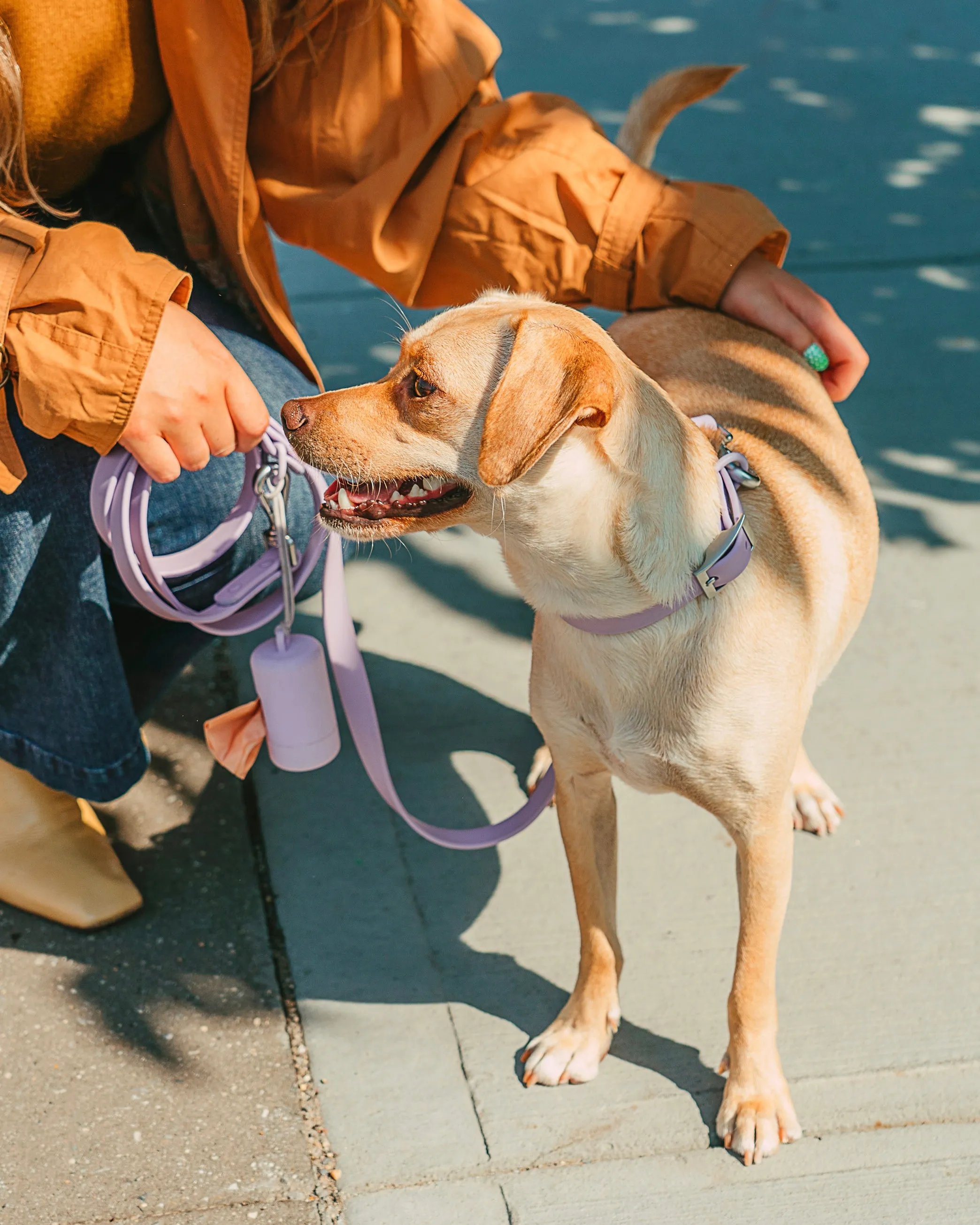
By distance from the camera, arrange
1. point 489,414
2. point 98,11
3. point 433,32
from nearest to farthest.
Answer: point 489,414
point 98,11
point 433,32

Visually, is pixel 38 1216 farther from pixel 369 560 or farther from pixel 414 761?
pixel 369 560

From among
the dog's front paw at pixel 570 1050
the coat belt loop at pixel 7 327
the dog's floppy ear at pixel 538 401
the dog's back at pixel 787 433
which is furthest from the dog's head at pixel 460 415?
the dog's front paw at pixel 570 1050

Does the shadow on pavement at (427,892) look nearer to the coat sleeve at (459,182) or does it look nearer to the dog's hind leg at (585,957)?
the dog's hind leg at (585,957)

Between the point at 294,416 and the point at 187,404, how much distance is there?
0.61ft

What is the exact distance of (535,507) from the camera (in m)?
1.81

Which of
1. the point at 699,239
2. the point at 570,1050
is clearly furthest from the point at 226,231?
the point at 570,1050

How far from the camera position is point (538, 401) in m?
1.65

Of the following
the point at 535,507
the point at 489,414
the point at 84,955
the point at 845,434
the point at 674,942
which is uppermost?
the point at 489,414

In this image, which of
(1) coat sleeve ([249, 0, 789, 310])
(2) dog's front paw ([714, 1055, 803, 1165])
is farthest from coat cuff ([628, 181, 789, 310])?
(2) dog's front paw ([714, 1055, 803, 1165])

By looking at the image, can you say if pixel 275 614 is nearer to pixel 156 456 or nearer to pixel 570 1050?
pixel 156 456

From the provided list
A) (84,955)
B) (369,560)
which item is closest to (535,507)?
(84,955)

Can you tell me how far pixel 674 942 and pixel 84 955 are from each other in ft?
4.00

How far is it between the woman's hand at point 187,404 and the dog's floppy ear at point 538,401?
561 millimetres

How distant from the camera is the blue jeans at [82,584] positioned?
2.26m
